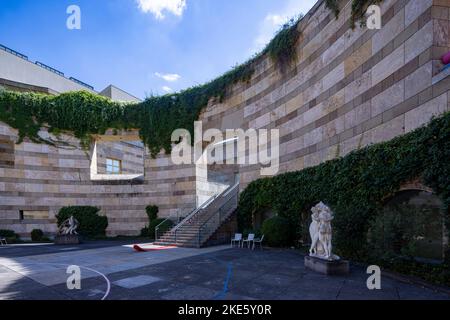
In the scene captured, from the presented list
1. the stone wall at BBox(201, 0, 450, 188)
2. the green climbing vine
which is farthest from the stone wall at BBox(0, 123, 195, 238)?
the stone wall at BBox(201, 0, 450, 188)

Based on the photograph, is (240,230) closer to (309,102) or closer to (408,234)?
(309,102)

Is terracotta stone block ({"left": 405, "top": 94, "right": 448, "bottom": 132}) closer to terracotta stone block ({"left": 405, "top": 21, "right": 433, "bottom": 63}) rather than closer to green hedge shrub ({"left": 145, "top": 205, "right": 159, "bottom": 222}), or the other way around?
terracotta stone block ({"left": 405, "top": 21, "right": 433, "bottom": 63})

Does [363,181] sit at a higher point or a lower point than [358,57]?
lower

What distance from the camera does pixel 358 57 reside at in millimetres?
11953

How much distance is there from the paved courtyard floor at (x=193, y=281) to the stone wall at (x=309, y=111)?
18.2 feet

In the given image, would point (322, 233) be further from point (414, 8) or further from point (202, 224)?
point (202, 224)

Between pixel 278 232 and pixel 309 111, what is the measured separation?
21.6ft

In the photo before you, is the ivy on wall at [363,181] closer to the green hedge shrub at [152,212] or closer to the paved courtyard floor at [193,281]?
the paved courtyard floor at [193,281]

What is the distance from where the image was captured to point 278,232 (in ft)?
48.1

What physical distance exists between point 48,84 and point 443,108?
32279 mm

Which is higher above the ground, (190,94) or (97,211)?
(190,94)

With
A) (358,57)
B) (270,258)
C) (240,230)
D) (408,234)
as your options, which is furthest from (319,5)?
(240,230)

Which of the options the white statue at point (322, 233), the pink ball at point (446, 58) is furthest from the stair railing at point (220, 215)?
the pink ball at point (446, 58)

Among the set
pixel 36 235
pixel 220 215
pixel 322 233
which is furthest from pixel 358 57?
pixel 36 235
